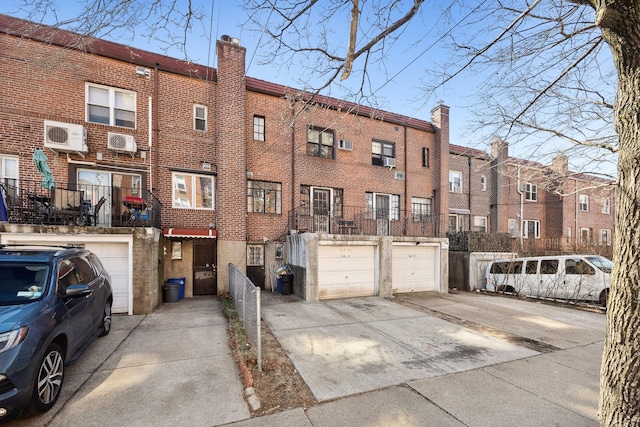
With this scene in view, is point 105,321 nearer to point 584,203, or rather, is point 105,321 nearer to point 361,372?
point 361,372

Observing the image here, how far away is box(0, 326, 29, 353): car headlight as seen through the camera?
117 inches

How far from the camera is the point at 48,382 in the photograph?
3463 mm

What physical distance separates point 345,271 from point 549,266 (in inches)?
297

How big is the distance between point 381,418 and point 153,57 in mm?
12813

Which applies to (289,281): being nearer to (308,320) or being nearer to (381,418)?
(308,320)

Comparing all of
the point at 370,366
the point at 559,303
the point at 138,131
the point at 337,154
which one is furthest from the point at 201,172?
the point at 559,303

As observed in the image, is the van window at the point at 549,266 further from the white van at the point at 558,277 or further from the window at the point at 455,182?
the window at the point at 455,182

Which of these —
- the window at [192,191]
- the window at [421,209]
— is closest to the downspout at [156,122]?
the window at [192,191]

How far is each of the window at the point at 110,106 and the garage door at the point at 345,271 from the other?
832 centimetres

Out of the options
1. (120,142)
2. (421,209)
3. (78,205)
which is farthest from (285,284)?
(421,209)

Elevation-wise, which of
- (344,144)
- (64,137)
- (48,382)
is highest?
(344,144)

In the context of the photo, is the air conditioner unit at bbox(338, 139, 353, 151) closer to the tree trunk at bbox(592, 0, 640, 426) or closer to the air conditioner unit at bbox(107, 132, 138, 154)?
the air conditioner unit at bbox(107, 132, 138, 154)

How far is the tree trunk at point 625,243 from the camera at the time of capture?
217 cm

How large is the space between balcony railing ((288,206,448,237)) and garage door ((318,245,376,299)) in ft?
4.58
